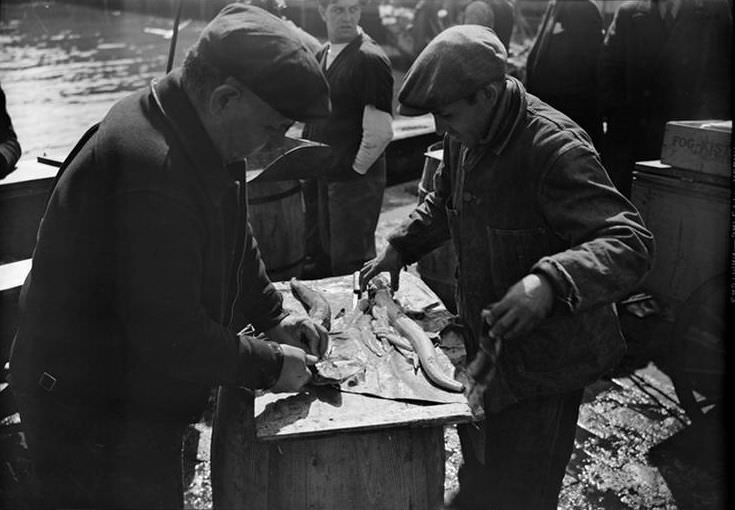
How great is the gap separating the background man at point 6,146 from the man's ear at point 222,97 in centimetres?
337

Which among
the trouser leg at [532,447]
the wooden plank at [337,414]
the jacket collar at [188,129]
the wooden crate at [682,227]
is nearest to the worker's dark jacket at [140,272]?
the jacket collar at [188,129]

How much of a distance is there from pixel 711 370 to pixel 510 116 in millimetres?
2513

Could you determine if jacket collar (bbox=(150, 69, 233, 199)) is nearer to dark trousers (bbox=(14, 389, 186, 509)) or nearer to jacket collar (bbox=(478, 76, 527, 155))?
dark trousers (bbox=(14, 389, 186, 509))

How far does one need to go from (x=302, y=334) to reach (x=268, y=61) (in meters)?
1.10

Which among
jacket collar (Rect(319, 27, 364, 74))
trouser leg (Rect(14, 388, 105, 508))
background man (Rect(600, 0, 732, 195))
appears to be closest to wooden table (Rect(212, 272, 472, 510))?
trouser leg (Rect(14, 388, 105, 508))

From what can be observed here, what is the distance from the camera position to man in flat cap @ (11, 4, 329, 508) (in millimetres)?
1796

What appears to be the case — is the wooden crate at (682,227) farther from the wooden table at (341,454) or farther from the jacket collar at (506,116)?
the wooden table at (341,454)

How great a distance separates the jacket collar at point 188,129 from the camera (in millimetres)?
1862

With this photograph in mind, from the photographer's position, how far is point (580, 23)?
6.26m

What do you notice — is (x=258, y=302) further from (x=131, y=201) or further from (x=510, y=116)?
(x=510, y=116)

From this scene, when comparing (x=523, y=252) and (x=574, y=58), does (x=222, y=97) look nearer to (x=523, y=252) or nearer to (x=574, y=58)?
(x=523, y=252)

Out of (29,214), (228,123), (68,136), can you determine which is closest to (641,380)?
(228,123)

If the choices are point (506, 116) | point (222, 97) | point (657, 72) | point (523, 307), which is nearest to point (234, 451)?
point (523, 307)

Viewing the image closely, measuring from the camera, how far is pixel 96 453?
212cm
